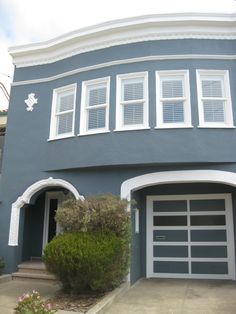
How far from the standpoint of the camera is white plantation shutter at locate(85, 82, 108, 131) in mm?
11531

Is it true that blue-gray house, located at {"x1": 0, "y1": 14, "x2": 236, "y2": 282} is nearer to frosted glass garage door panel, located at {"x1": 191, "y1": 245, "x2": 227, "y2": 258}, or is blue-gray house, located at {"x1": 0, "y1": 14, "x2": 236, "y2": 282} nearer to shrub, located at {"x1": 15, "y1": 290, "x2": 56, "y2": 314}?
frosted glass garage door panel, located at {"x1": 191, "y1": 245, "x2": 227, "y2": 258}

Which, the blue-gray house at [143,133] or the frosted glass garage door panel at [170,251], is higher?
the blue-gray house at [143,133]

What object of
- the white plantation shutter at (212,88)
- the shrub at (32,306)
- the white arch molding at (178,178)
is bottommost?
the shrub at (32,306)

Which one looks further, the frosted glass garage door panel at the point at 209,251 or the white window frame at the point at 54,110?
the white window frame at the point at 54,110

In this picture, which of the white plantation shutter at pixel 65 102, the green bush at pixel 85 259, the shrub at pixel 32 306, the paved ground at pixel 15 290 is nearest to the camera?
the shrub at pixel 32 306

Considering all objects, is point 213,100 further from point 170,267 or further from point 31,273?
point 31,273

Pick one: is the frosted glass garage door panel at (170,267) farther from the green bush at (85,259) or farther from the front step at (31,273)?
the front step at (31,273)

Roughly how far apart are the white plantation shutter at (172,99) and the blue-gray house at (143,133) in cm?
3

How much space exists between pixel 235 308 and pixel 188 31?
8107mm

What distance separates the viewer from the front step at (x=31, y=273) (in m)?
11.3

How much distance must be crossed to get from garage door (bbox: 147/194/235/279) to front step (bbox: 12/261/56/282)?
11.2 feet

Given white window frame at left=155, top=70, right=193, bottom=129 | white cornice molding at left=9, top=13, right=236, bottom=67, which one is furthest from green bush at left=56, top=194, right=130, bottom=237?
white cornice molding at left=9, top=13, right=236, bottom=67

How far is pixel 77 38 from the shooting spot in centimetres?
1227

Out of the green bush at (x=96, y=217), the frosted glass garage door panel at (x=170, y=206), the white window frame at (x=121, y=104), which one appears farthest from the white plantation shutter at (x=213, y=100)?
the green bush at (x=96, y=217)
